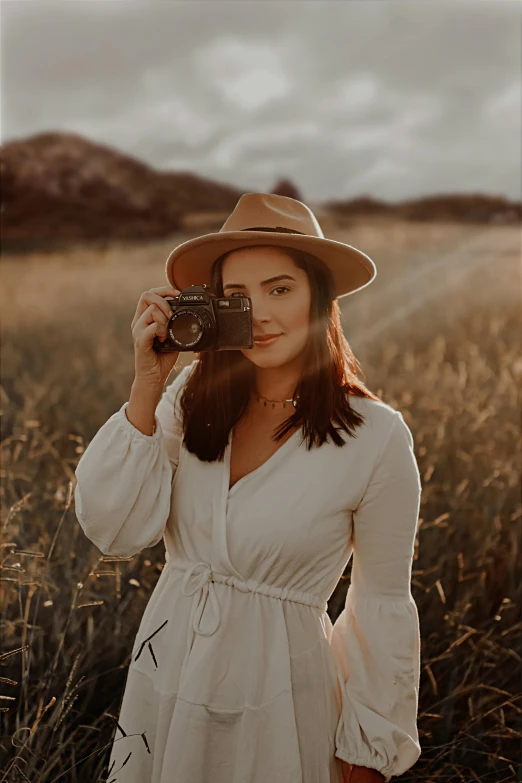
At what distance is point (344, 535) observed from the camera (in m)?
1.42

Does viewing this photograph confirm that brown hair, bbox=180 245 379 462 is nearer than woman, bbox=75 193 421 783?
No

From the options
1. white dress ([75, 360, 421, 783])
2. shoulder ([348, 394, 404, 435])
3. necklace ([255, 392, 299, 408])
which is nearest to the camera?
white dress ([75, 360, 421, 783])

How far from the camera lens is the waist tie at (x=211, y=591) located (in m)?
1.36

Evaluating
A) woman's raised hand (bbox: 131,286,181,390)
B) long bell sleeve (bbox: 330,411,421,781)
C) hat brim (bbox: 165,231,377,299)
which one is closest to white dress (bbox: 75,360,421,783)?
long bell sleeve (bbox: 330,411,421,781)

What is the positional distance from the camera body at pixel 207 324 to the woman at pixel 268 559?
0.10 feet

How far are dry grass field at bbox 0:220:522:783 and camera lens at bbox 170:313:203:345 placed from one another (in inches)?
20.6

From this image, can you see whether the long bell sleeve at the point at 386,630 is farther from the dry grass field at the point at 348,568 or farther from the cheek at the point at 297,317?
the dry grass field at the point at 348,568

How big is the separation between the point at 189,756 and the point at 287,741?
198mm

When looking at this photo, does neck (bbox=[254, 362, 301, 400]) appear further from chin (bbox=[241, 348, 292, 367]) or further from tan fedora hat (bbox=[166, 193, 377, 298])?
tan fedora hat (bbox=[166, 193, 377, 298])

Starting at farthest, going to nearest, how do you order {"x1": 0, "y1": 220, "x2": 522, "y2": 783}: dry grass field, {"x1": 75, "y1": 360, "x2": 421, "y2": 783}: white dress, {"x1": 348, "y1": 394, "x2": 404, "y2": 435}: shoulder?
{"x1": 0, "y1": 220, "x2": 522, "y2": 783}: dry grass field < {"x1": 348, "y1": 394, "x2": 404, "y2": 435}: shoulder < {"x1": 75, "y1": 360, "x2": 421, "y2": 783}: white dress

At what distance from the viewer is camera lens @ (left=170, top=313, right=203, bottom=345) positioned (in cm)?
143

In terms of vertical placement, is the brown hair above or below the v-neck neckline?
above

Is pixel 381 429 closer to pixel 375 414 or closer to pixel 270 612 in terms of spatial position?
pixel 375 414

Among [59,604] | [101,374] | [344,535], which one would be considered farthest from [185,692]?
[101,374]
